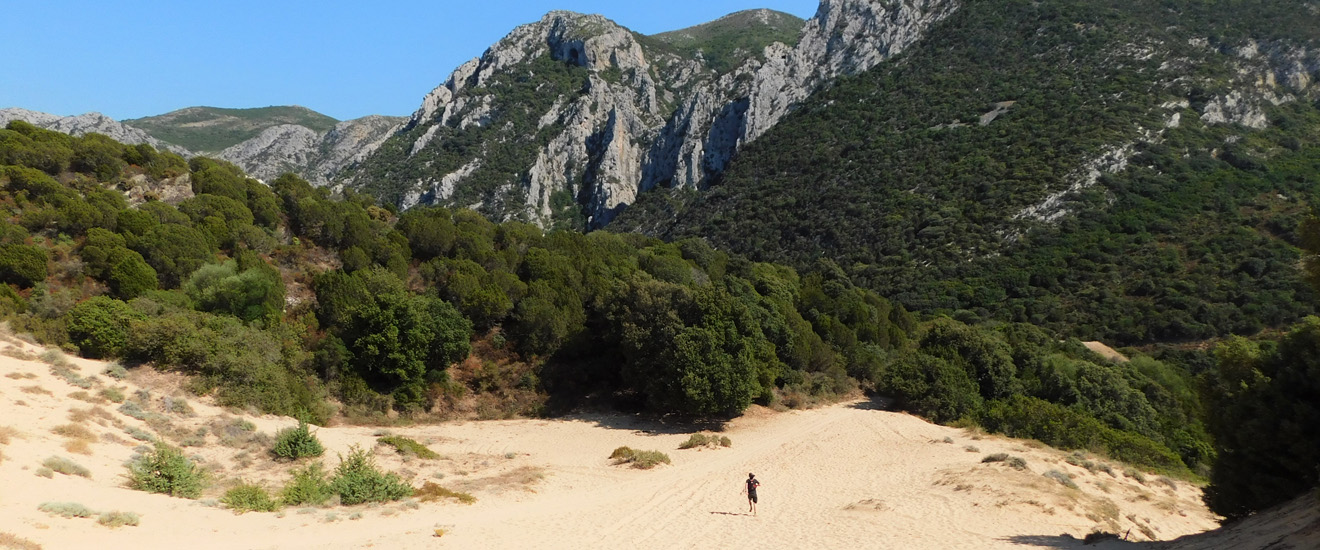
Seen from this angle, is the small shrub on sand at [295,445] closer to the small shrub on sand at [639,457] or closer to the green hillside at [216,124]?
the small shrub on sand at [639,457]

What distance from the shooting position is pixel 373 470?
15.6 meters

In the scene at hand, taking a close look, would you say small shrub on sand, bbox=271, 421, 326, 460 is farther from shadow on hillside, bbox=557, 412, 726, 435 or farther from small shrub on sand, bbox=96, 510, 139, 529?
shadow on hillside, bbox=557, 412, 726, 435

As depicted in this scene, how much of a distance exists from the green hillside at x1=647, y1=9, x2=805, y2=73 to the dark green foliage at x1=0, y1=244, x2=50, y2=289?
415 ft

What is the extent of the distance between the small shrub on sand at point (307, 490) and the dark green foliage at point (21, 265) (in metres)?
15.4

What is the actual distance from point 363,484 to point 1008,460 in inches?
656

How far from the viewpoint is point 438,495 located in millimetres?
15602

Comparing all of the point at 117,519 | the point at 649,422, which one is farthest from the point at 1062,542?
the point at 117,519

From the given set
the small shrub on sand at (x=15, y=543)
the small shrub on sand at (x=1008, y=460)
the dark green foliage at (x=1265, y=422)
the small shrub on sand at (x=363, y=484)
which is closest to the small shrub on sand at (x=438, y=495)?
the small shrub on sand at (x=363, y=484)

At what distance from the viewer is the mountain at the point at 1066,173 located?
51594 mm

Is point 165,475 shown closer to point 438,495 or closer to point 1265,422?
point 438,495

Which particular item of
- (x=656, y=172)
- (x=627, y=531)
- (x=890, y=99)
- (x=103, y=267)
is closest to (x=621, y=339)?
(x=627, y=531)

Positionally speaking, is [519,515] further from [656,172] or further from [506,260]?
[656,172]

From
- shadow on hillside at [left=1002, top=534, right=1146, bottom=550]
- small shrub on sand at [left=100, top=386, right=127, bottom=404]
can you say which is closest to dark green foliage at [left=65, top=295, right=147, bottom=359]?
small shrub on sand at [left=100, top=386, right=127, bottom=404]

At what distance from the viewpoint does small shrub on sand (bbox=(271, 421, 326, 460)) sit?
16734 mm
